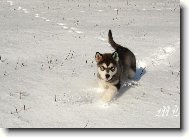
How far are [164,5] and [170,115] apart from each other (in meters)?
17.0

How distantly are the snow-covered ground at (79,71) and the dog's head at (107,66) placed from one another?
0.57 metres

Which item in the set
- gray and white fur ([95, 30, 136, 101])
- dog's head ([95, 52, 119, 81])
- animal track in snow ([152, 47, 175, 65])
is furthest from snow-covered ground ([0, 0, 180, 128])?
dog's head ([95, 52, 119, 81])

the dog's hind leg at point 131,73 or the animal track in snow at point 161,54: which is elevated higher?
the animal track in snow at point 161,54

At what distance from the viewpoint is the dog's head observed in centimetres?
734

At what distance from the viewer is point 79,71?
30.7ft

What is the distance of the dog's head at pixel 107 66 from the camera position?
7.34 m

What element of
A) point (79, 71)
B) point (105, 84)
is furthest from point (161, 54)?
point (105, 84)

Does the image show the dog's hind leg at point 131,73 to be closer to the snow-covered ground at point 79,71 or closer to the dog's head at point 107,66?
the snow-covered ground at point 79,71

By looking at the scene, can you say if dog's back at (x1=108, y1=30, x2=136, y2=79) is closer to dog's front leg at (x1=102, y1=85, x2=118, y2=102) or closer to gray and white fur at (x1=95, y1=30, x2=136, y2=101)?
gray and white fur at (x1=95, y1=30, x2=136, y2=101)

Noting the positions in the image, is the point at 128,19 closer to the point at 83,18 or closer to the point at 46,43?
the point at 83,18

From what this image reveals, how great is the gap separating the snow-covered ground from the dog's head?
57 cm

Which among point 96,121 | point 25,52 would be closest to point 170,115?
point 96,121

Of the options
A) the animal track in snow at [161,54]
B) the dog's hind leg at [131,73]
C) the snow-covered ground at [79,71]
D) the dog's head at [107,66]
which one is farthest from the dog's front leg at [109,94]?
the animal track in snow at [161,54]

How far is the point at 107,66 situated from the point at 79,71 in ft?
6.91
